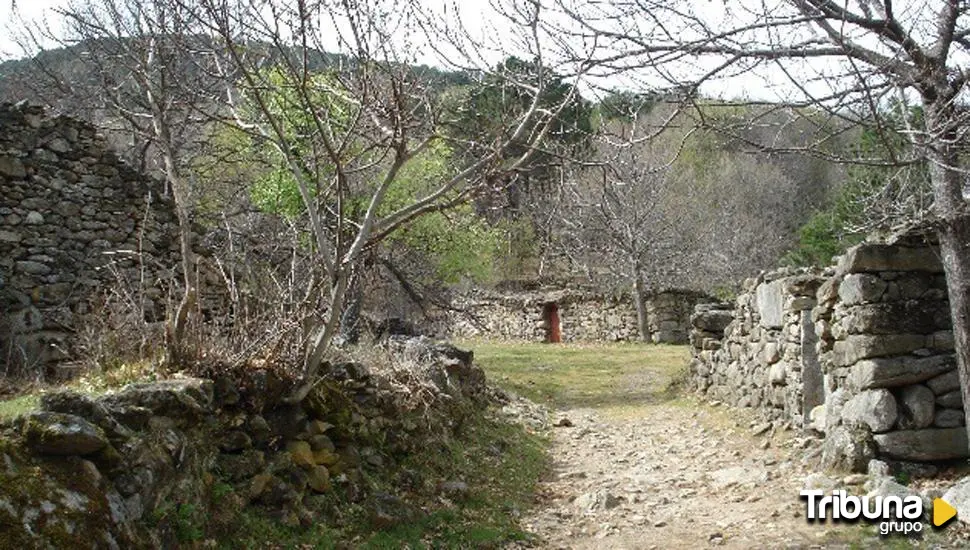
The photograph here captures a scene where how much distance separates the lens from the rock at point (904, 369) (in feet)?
21.0

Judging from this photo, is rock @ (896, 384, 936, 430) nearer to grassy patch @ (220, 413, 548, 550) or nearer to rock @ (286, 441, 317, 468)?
grassy patch @ (220, 413, 548, 550)

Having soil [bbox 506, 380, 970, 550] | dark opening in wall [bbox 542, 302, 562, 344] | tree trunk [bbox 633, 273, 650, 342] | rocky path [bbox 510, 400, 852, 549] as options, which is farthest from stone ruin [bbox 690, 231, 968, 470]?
dark opening in wall [bbox 542, 302, 562, 344]

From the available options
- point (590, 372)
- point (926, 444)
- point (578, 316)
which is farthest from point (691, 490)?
point (578, 316)

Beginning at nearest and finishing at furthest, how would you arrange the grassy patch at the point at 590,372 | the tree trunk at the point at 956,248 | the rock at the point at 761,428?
the tree trunk at the point at 956,248 < the rock at the point at 761,428 < the grassy patch at the point at 590,372

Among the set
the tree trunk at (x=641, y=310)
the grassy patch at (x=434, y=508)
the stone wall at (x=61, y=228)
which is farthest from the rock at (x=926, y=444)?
the tree trunk at (x=641, y=310)

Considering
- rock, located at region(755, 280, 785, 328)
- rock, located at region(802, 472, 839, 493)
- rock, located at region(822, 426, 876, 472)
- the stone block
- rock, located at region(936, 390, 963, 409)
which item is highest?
rock, located at region(755, 280, 785, 328)

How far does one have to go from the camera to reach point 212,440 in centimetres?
450

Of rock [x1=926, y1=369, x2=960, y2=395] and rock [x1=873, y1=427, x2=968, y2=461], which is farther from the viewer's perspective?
rock [x1=926, y1=369, x2=960, y2=395]

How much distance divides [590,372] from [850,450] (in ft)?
33.2

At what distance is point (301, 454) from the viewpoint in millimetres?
5121

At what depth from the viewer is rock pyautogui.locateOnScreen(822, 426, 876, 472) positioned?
6.29 meters

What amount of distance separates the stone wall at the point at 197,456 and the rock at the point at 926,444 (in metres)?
3.82

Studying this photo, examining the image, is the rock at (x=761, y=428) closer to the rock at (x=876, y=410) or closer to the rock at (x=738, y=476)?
the rock at (x=738, y=476)

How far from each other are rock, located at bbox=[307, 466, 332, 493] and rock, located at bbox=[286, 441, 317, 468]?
0.05 meters
